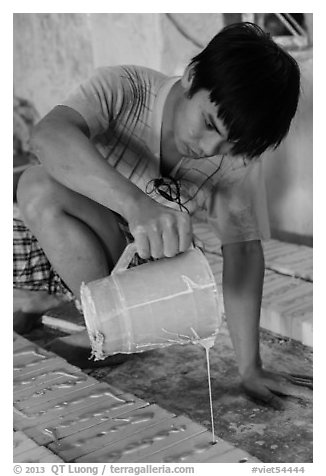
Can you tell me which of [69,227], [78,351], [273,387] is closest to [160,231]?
[69,227]

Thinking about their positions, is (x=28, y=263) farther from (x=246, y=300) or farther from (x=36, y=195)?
(x=246, y=300)

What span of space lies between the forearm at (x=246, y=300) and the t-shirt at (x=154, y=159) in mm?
33

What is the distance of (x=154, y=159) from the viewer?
1.23 metres

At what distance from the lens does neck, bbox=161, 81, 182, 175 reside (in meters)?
1.16

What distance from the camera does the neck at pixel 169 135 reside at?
116 cm

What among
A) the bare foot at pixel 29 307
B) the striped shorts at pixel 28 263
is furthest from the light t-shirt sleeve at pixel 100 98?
the bare foot at pixel 29 307

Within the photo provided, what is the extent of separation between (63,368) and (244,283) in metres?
0.40

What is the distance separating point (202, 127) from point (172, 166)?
0.74ft

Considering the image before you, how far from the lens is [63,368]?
124 cm

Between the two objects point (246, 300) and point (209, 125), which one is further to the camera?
point (246, 300)

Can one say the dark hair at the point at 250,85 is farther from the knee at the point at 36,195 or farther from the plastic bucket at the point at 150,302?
the knee at the point at 36,195

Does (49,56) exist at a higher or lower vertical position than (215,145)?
higher
